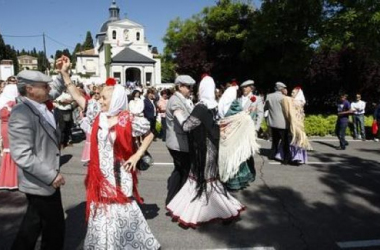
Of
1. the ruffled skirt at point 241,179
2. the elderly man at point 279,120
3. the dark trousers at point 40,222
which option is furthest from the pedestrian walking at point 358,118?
the dark trousers at point 40,222

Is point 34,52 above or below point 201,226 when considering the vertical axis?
above

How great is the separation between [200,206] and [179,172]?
0.60 meters

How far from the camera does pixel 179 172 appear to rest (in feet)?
17.5

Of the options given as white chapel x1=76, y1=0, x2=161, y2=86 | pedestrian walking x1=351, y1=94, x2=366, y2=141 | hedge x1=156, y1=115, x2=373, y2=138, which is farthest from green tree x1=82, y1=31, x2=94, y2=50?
pedestrian walking x1=351, y1=94, x2=366, y2=141

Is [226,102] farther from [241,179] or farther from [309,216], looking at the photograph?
[309,216]

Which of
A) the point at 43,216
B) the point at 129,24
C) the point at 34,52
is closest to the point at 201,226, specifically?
the point at 43,216

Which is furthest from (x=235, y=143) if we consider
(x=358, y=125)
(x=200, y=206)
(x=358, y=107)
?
(x=358, y=125)

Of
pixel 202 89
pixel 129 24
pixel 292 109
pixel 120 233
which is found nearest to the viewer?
pixel 120 233

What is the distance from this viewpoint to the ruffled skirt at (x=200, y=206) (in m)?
4.95

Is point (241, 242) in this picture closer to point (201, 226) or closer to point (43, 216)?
point (201, 226)

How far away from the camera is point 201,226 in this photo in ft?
16.4

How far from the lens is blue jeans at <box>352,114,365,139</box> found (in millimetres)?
13005

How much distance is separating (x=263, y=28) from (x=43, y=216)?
15008 mm

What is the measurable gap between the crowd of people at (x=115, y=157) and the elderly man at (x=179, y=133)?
0.01 meters
